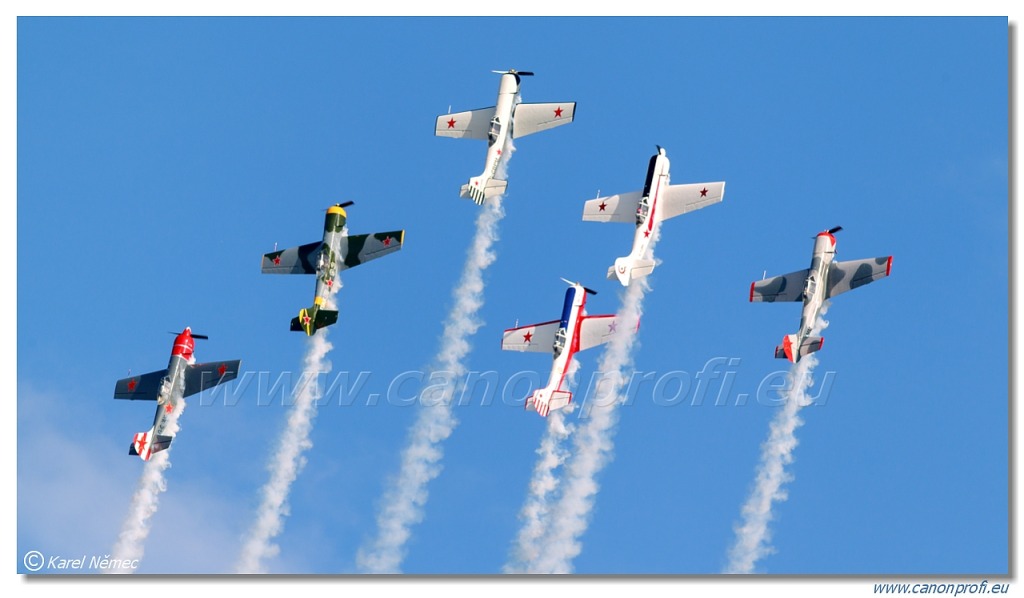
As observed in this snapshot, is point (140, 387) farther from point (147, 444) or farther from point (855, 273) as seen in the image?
point (855, 273)

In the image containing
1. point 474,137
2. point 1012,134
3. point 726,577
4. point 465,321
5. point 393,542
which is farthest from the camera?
point 474,137

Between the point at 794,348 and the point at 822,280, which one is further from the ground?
the point at 822,280

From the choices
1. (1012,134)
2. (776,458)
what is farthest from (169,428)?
(1012,134)

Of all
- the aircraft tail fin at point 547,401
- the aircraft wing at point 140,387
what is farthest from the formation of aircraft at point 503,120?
the aircraft wing at point 140,387

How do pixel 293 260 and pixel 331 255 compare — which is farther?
pixel 293 260

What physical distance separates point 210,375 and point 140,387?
4.30m

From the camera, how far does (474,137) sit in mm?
109500

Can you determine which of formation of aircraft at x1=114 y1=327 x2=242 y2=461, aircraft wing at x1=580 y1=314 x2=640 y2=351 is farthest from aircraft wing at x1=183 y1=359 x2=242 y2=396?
aircraft wing at x1=580 y1=314 x2=640 y2=351

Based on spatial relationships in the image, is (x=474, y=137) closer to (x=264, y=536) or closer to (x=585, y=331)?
(x=585, y=331)

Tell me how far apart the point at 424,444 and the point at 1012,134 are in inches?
1207

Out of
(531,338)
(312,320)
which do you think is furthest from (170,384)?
(531,338)

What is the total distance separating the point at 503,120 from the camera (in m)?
107

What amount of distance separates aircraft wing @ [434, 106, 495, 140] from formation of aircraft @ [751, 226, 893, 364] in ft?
60.3

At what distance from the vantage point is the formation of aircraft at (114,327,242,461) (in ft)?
335
